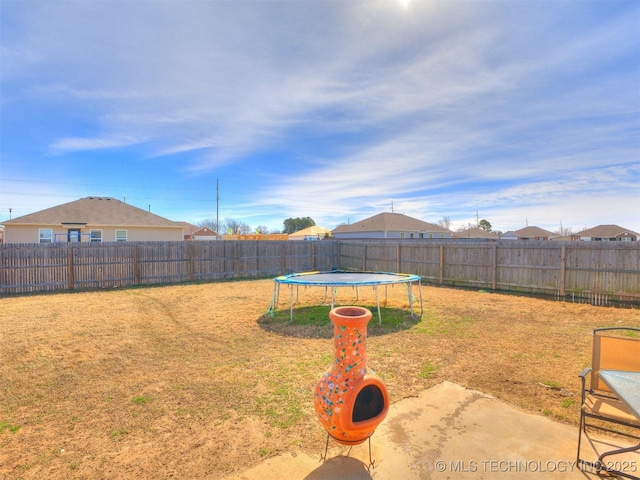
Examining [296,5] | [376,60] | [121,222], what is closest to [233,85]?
[296,5]

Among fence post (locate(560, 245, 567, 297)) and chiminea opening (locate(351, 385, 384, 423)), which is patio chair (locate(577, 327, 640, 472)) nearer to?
chiminea opening (locate(351, 385, 384, 423))

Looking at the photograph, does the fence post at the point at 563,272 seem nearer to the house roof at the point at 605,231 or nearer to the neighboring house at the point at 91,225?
the neighboring house at the point at 91,225

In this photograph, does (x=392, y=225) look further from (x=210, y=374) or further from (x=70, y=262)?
(x=210, y=374)

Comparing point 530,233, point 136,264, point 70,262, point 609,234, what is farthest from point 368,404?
point 530,233

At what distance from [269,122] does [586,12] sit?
12.0 metres

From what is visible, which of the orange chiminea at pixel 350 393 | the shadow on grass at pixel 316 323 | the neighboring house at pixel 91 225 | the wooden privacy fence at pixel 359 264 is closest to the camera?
the orange chiminea at pixel 350 393

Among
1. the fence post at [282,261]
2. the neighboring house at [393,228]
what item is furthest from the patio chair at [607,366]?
the neighboring house at [393,228]

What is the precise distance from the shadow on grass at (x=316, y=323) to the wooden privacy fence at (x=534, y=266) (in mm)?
5159

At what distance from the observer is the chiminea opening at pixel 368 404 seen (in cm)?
211

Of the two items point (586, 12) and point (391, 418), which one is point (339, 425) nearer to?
point (391, 418)

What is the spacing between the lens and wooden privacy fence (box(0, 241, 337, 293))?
1067 centimetres

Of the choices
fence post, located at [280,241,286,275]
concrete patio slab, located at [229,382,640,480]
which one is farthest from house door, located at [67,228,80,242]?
concrete patio slab, located at [229,382,640,480]

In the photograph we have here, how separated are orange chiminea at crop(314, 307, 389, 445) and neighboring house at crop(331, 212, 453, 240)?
3309 cm

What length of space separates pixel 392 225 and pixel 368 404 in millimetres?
34289
